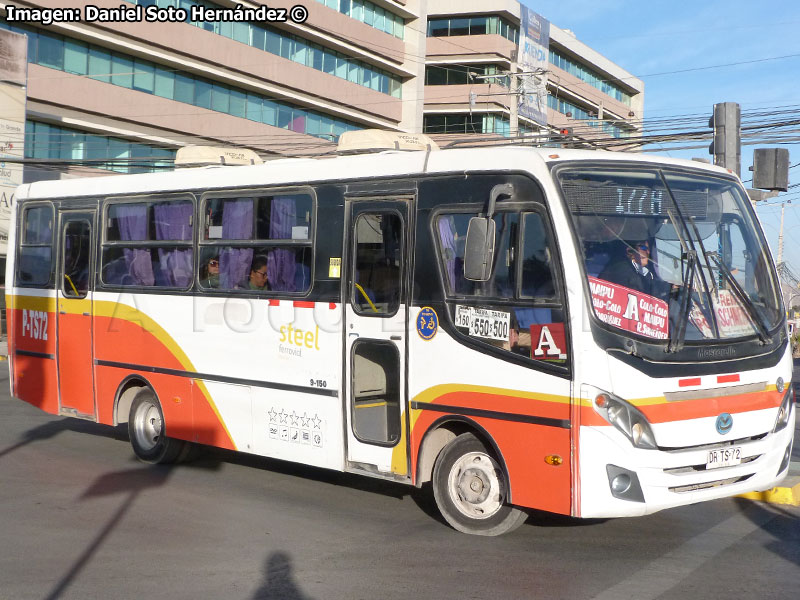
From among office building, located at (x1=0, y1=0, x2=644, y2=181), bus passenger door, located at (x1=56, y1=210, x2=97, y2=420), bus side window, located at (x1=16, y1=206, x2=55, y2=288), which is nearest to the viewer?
bus passenger door, located at (x1=56, y1=210, x2=97, y2=420)

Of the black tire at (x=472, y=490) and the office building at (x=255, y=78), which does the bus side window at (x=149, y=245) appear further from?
the office building at (x=255, y=78)

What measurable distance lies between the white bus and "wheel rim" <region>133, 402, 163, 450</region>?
27.7 inches

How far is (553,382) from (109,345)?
6100 mm

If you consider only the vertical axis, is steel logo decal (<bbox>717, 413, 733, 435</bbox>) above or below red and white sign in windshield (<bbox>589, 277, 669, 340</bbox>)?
below

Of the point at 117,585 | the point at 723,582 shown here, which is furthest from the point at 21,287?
the point at 723,582

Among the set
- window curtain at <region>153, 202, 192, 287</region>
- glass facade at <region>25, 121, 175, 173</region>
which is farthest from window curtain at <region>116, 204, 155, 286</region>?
glass facade at <region>25, 121, 175, 173</region>

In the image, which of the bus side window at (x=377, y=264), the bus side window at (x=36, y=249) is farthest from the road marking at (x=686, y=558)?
the bus side window at (x=36, y=249)

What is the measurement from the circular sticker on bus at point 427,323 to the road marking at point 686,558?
2400 millimetres

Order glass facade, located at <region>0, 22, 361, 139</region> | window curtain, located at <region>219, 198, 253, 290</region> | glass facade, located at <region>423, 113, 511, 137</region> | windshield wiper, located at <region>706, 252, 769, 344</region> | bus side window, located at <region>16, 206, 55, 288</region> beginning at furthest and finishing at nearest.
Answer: glass facade, located at <region>423, 113, 511, 137</region> → glass facade, located at <region>0, 22, 361, 139</region> → bus side window, located at <region>16, 206, 55, 288</region> → window curtain, located at <region>219, 198, 253, 290</region> → windshield wiper, located at <region>706, 252, 769, 344</region>

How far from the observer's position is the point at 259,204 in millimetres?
9320

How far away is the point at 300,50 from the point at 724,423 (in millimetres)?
44112

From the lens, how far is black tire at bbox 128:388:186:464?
10.5 m

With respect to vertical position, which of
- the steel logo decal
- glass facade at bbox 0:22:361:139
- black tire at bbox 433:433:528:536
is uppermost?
glass facade at bbox 0:22:361:139

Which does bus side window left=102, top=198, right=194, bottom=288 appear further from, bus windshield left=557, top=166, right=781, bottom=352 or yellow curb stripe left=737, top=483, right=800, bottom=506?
yellow curb stripe left=737, top=483, right=800, bottom=506
